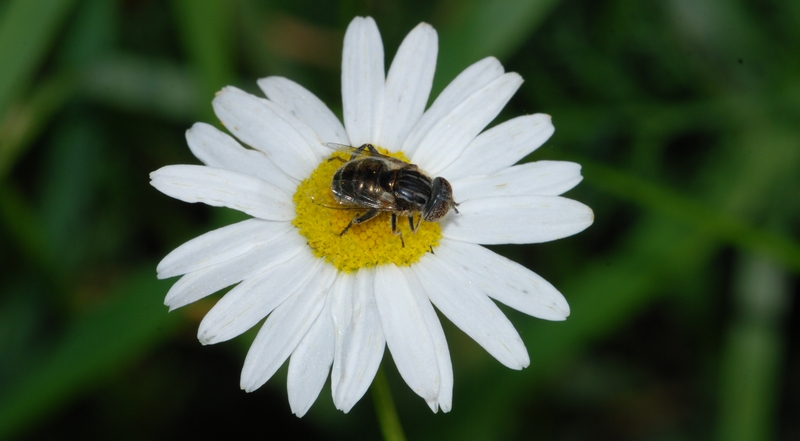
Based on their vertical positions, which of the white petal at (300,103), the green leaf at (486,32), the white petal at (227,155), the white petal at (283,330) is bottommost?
the white petal at (283,330)

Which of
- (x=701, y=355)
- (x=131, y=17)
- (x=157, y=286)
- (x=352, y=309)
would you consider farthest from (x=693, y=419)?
(x=131, y=17)

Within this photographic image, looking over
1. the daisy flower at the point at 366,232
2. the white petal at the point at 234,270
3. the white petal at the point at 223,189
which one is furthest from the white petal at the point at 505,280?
the white petal at the point at 223,189

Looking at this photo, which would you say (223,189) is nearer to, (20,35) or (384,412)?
(384,412)

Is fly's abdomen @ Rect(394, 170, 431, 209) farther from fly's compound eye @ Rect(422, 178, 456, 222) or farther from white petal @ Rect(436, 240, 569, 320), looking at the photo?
Result: white petal @ Rect(436, 240, 569, 320)

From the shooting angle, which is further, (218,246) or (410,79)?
(410,79)

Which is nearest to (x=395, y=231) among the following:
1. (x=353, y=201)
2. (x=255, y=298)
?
(x=353, y=201)

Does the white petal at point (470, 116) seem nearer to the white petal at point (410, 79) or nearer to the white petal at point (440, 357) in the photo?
the white petal at point (410, 79)

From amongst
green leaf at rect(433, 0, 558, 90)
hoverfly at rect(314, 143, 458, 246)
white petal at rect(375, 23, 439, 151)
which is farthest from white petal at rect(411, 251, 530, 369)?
green leaf at rect(433, 0, 558, 90)
